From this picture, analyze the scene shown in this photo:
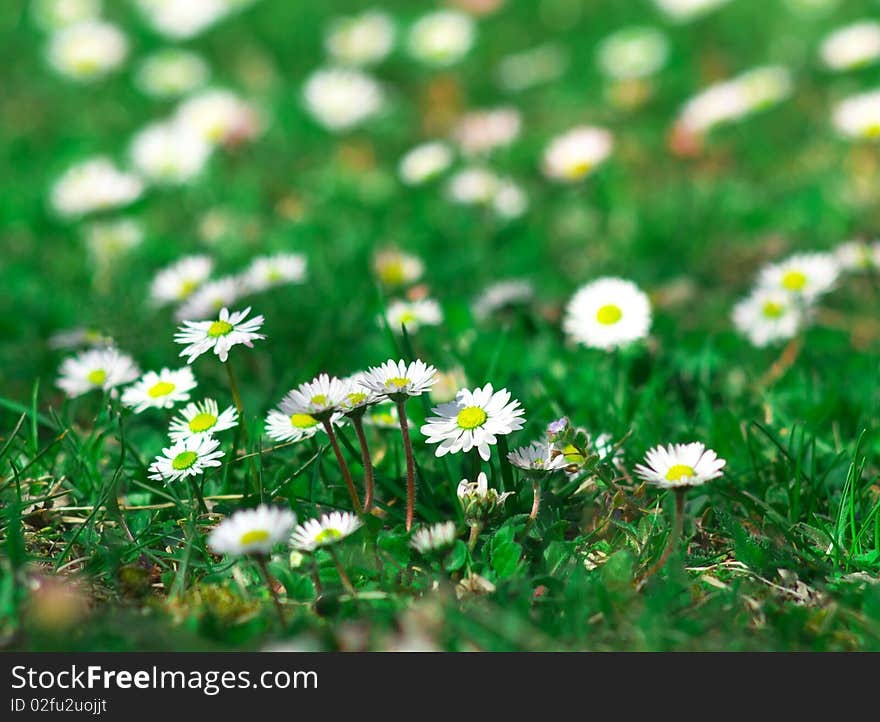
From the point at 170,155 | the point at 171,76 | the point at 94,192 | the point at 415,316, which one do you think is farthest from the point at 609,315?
the point at 171,76

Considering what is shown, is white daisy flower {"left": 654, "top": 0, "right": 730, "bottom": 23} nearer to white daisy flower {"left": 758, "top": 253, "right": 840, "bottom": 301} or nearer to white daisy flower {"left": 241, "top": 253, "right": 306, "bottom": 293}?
white daisy flower {"left": 758, "top": 253, "right": 840, "bottom": 301}

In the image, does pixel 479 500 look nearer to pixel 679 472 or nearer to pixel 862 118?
pixel 679 472

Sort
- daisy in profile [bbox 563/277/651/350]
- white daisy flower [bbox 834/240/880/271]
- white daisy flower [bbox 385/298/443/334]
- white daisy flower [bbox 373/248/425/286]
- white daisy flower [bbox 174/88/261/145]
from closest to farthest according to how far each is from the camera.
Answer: daisy in profile [bbox 563/277/651/350] → white daisy flower [bbox 385/298/443/334] → white daisy flower [bbox 834/240/880/271] → white daisy flower [bbox 373/248/425/286] → white daisy flower [bbox 174/88/261/145]

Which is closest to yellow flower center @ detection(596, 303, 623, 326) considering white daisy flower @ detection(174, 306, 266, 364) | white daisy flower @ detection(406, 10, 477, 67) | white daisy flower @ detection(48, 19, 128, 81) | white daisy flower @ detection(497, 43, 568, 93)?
white daisy flower @ detection(174, 306, 266, 364)

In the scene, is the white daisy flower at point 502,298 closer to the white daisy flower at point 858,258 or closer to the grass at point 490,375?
the grass at point 490,375

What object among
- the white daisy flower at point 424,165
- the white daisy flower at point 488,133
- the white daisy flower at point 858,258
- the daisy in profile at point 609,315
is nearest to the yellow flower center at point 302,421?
the daisy in profile at point 609,315

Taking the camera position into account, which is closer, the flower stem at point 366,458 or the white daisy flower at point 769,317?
the flower stem at point 366,458

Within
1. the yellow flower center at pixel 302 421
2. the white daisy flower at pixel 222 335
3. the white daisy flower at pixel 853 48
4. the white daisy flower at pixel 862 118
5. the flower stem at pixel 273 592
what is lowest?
the flower stem at pixel 273 592
